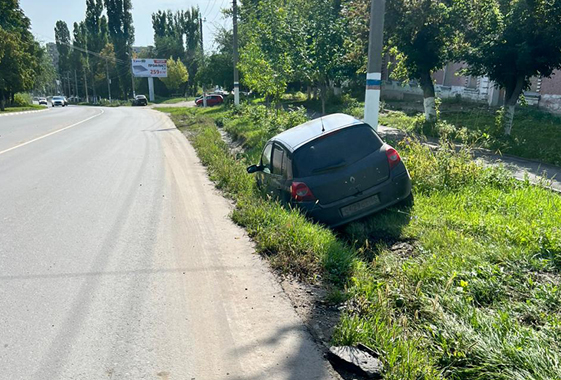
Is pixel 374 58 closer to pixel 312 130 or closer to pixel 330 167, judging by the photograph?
pixel 312 130

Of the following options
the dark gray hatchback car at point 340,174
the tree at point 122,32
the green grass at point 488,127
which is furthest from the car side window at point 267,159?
the tree at point 122,32

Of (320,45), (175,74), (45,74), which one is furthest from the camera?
(175,74)

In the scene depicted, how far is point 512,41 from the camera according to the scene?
1296 cm

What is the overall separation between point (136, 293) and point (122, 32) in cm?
9086

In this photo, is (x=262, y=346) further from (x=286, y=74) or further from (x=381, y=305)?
(x=286, y=74)

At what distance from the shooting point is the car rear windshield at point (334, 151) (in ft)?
19.7

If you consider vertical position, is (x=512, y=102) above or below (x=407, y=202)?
above

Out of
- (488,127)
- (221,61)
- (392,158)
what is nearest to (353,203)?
(392,158)

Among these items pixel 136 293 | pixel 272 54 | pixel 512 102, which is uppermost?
pixel 272 54

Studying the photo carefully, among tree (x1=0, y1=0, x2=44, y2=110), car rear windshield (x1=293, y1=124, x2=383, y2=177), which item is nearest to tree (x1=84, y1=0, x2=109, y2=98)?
tree (x1=0, y1=0, x2=44, y2=110)

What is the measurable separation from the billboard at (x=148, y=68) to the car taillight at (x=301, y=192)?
240ft

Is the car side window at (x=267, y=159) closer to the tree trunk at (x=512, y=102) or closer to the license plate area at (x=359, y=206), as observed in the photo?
the license plate area at (x=359, y=206)

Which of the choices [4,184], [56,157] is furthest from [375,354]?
[56,157]

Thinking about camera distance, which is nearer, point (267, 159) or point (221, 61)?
point (267, 159)
